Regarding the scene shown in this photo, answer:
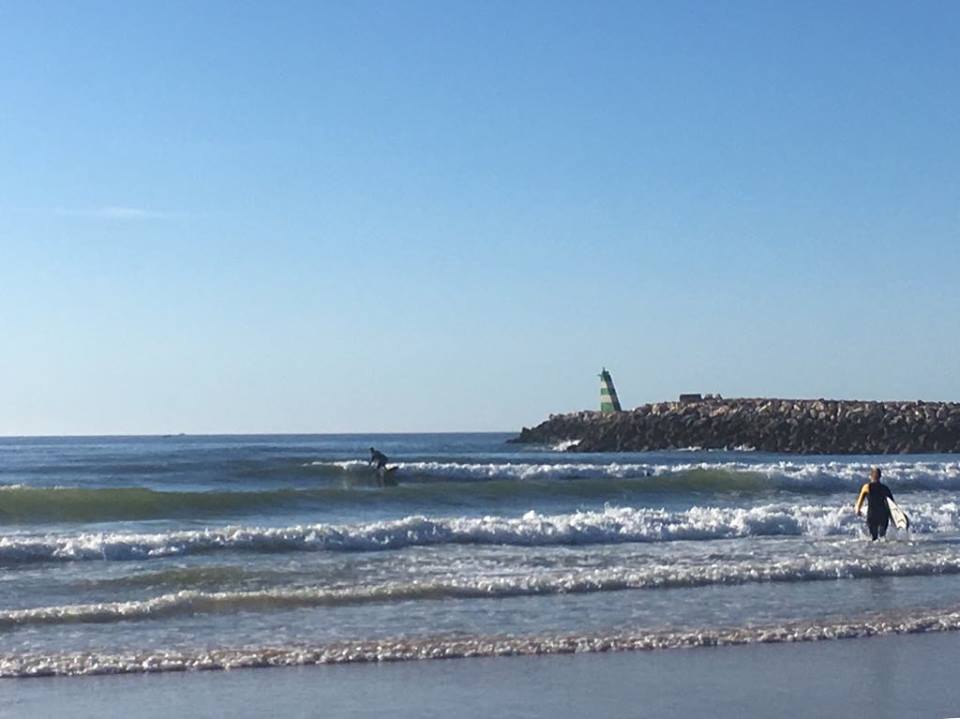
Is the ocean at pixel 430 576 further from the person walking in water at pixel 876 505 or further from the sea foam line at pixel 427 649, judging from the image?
the person walking in water at pixel 876 505

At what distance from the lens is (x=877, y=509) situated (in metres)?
17.5

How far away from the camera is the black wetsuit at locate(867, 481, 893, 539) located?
1730 cm

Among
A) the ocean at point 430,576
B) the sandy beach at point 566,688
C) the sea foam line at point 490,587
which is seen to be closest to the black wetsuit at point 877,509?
the ocean at point 430,576

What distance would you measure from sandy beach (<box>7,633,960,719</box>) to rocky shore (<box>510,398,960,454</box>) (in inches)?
1689

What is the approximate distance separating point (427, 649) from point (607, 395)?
6233cm

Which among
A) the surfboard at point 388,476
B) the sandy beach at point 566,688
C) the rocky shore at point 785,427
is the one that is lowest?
the sandy beach at point 566,688

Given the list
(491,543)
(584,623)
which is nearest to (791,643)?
(584,623)

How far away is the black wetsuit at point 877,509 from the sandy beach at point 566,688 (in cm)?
754

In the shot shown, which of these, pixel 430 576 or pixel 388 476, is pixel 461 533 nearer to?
pixel 430 576

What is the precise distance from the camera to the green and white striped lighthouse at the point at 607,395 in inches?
2815

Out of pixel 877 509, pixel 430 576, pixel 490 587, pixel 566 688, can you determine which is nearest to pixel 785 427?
pixel 877 509

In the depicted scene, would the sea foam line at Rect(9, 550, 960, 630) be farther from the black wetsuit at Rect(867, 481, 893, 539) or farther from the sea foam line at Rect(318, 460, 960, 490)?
the sea foam line at Rect(318, 460, 960, 490)

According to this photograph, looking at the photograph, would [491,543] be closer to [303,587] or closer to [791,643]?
[303,587]

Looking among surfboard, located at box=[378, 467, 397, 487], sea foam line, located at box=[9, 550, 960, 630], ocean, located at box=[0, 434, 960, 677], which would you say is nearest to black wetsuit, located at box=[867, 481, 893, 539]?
ocean, located at box=[0, 434, 960, 677]
